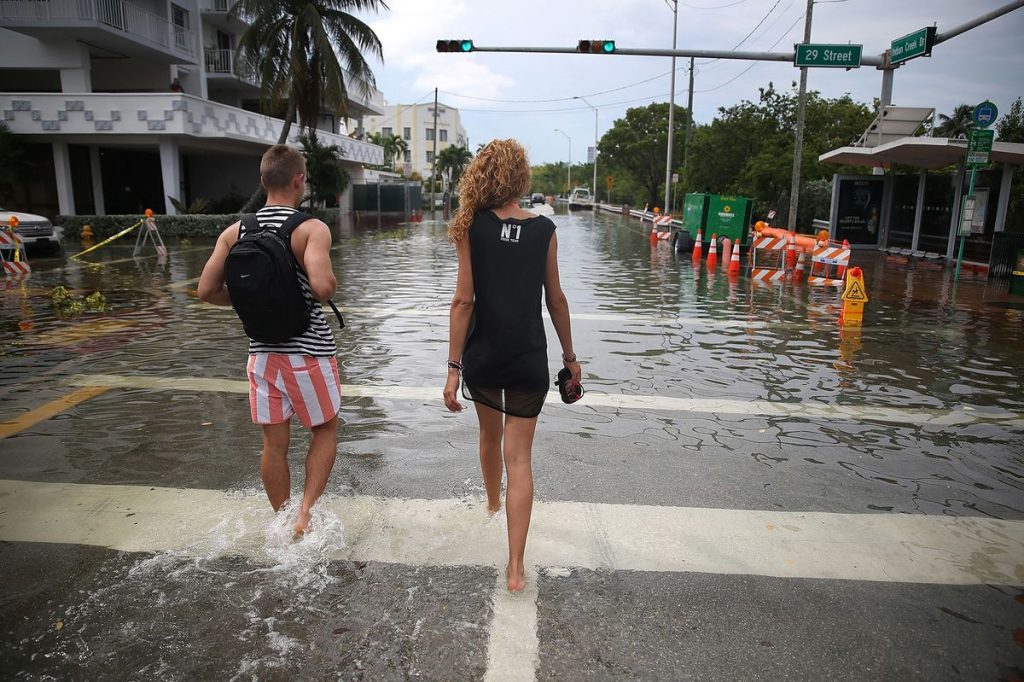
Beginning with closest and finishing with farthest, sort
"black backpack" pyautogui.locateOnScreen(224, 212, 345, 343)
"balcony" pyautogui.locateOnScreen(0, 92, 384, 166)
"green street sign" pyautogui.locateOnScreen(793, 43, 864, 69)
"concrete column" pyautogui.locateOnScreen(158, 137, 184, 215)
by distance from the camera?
"black backpack" pyautogui.locateOnScreen(224, 212, 345, 343) → "green street sign" pyautogui.locateOnScreen(793, 43, 864, 69) → "balcony" pyautogui.locateOnScreen(0, 92, 384, 166) → "concrete column" pyautogui.locateOnScreen(158, 137, 184, 215)

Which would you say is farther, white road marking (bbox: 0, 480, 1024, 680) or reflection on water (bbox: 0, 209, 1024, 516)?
reflection on water (bbox: 0, 209, 1024, 516)

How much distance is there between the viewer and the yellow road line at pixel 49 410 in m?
5.29

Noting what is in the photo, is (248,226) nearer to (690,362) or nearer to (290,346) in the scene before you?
(290,346)

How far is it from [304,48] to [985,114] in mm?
20370

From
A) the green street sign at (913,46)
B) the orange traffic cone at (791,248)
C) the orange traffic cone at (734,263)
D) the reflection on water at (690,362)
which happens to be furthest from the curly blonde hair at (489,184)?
the green street sign at (913,46)

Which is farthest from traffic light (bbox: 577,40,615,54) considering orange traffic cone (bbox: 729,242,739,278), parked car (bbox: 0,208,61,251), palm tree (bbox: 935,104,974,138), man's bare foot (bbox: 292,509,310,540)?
palm tree (bbox: 935,104,974,138)

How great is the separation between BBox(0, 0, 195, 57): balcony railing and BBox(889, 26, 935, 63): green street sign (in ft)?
74.6

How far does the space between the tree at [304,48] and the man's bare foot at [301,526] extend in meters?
23.8

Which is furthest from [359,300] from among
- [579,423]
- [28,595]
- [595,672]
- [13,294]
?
[595,672]

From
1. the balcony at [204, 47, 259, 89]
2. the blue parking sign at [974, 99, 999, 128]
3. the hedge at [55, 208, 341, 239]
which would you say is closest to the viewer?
the blue parking sign at [974, 99, 999, 128]

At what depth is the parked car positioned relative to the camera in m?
16.7

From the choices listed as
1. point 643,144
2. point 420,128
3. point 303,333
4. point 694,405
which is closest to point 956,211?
point 694,405

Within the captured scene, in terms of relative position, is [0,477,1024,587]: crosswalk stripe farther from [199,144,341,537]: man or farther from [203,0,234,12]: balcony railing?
[203,0,234,12]: balcony railing

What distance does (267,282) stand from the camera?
10.3 feet
